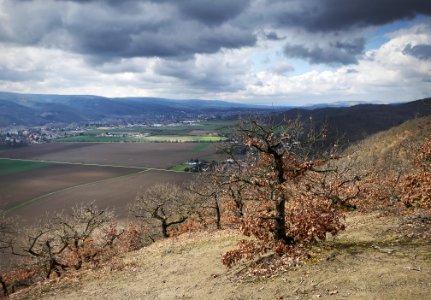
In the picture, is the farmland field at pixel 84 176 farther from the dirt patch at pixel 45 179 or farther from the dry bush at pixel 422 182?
the dry bush at pixel 422 182

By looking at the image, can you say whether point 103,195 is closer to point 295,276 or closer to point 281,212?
point 281,212

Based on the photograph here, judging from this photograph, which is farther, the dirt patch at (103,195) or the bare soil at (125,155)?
the bare soil at (125,155)

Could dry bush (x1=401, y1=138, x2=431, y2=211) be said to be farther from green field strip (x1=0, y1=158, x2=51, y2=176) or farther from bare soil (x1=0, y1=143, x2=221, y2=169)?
green field strip (x1=0, y1=158, x2=51, y2=176)

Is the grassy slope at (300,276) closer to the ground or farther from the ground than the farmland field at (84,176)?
farther from the ground

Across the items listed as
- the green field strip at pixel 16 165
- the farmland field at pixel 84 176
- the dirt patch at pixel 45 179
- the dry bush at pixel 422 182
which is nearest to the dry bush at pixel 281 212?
the dry bush at pixel 422 182

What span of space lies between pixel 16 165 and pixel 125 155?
47.7m

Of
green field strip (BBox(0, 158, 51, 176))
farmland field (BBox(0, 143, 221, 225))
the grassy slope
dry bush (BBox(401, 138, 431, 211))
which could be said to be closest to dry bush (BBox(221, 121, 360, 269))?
the grassy slope

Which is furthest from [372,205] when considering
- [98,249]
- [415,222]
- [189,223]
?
[98,249]

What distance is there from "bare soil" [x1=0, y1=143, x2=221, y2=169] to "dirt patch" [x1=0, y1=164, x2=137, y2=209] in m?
14.8

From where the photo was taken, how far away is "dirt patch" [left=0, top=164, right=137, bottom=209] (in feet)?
324

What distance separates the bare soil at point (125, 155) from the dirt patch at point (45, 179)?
1476cm

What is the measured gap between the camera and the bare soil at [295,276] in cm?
1348

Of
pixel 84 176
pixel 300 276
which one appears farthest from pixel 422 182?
pixel 84 176

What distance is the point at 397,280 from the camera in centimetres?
1327
